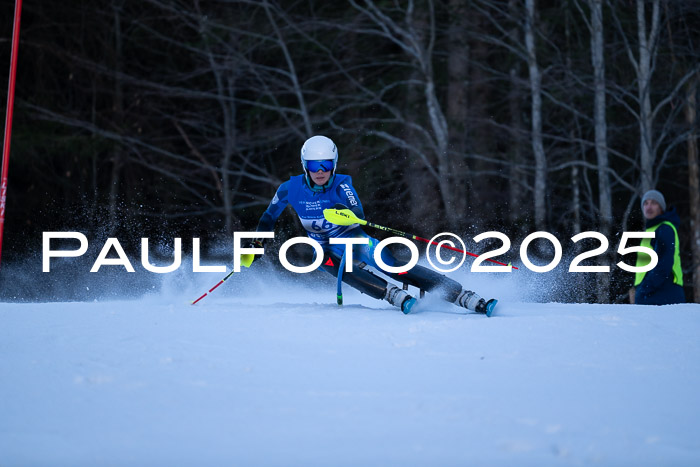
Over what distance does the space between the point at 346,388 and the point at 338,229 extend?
2883 millimetres

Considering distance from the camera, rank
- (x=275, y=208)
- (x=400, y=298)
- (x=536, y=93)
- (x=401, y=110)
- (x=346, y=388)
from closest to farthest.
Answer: (x=346, y=388)
(x=400, y=298)
(x=275, y=208)
(x=536, y=93)
(x=401, y=110)

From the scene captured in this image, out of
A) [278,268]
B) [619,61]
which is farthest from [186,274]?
[619,61]

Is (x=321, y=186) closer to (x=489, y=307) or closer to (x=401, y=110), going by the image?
(x=489, y=307)

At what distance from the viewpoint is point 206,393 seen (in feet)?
12.7

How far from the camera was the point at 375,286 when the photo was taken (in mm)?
6516

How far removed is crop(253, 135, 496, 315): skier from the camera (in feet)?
21.3

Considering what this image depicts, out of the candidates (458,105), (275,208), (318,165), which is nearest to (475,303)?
(318,165)

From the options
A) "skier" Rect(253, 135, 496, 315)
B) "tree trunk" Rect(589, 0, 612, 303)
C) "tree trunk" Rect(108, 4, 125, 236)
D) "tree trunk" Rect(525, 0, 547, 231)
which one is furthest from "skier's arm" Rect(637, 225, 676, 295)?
"tree trunk" Rect(108, 4, 125, 236)

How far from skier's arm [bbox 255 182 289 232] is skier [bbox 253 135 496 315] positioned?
6cm

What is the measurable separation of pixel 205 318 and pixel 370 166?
10.6 m

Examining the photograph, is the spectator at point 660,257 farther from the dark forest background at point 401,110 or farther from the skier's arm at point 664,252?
the dark forest background at point 401,110

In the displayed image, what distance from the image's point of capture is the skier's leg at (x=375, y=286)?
6348mm

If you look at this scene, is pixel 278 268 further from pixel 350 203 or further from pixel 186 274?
pixel 350 203

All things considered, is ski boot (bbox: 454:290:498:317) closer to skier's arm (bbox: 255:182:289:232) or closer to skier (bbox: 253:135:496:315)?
skier (bbox: 253:135:496:315)
